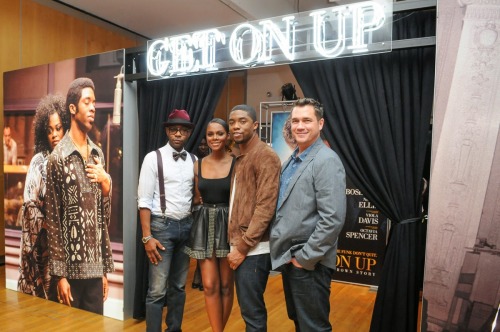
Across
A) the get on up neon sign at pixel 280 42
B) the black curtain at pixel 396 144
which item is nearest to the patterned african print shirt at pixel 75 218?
the get on up neon sign at pixel 280 42

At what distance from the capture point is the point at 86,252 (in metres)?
3.28

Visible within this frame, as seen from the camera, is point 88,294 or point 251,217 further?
point 88,294

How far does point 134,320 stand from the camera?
3168 mm

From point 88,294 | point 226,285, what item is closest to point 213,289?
point 226,285

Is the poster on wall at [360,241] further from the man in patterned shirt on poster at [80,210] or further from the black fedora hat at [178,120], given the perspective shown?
the man in patterned shirt on poster at [80,210]

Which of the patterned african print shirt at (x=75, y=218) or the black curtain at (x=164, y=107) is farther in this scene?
the patterned african print shirt at (x=75, y=218)

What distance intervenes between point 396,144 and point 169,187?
1407 mm

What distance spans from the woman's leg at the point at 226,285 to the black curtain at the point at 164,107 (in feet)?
3.09

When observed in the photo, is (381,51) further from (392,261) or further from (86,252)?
(86,252)

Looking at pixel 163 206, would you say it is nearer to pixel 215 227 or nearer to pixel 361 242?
pixel 215 227

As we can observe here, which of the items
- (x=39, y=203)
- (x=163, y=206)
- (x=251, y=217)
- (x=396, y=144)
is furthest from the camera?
(x=39, y=203)

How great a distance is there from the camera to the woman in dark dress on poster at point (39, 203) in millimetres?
3463

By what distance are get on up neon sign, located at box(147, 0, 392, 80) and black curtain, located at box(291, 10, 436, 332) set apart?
19cm

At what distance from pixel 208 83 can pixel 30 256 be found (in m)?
2.38
